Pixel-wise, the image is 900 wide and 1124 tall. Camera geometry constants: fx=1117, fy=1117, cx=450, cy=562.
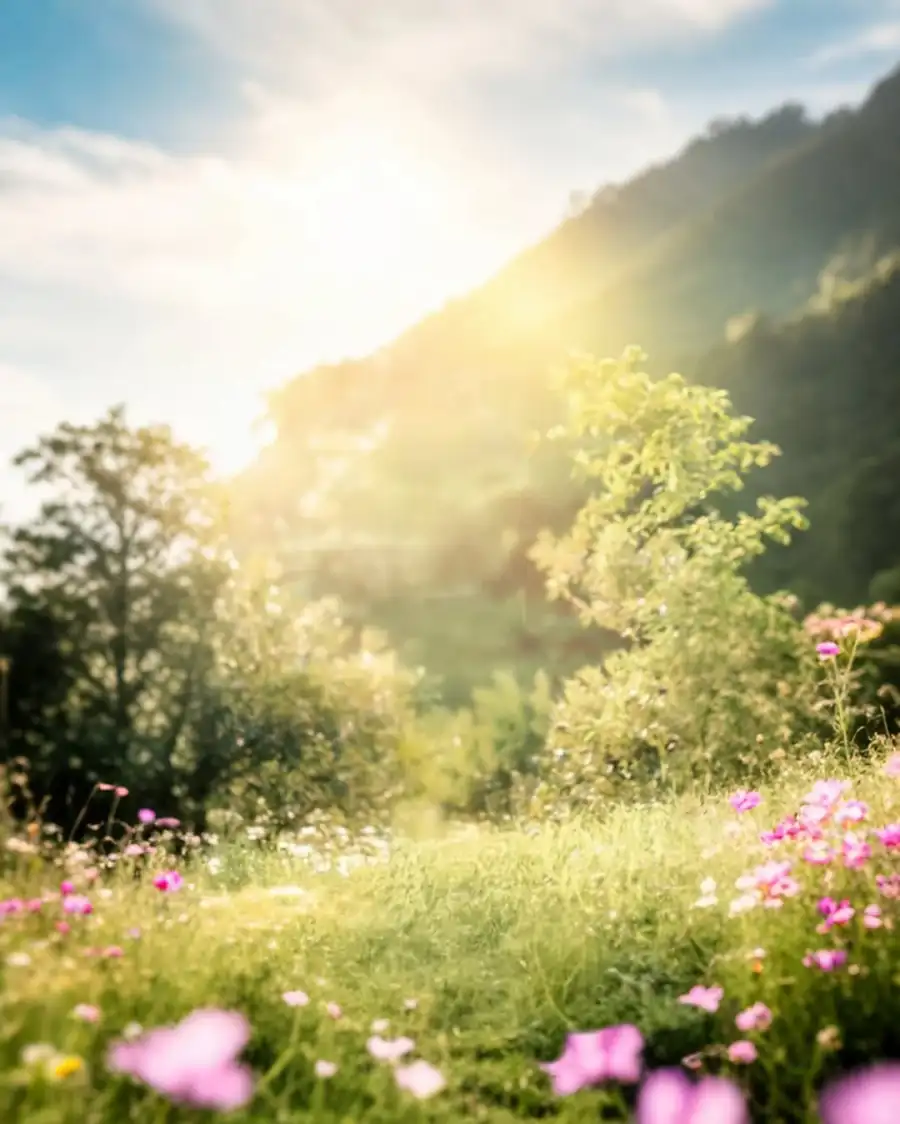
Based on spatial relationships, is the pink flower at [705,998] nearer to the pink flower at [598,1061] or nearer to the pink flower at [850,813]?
the pink flower at [598,1061]

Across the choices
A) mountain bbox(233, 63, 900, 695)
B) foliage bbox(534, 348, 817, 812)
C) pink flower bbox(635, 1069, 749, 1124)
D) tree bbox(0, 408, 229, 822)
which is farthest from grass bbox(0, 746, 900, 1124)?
mountain bbox(233, 63, 900, 695)

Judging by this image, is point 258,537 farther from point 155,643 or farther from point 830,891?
point 830,891

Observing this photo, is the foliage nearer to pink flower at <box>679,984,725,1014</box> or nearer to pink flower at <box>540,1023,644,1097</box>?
pink flower at <box>679,984,725,1014</box>

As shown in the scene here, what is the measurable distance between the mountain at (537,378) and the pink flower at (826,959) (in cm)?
1380

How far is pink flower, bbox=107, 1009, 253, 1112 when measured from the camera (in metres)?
1.96

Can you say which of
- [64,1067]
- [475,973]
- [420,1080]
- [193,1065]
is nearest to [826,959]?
[420,1080]

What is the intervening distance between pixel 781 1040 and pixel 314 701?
7.33 m

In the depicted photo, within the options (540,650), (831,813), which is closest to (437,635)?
(540,650)

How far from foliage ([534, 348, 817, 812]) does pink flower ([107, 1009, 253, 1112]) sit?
502 centimetres

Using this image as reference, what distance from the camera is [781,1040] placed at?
2.65m

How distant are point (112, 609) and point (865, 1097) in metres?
7.93

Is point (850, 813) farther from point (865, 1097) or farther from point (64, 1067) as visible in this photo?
point (64, 1067)

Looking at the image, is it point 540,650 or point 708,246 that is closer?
point 540,650

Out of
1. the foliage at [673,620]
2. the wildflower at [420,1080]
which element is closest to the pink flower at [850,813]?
the wildflower at [420,1080]
